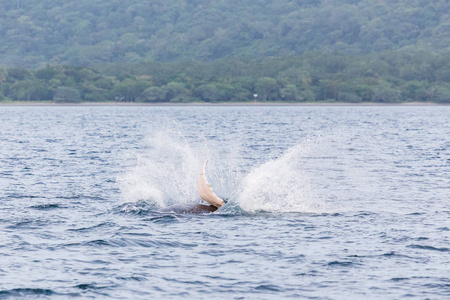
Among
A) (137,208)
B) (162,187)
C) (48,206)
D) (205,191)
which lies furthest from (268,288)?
(162,187)

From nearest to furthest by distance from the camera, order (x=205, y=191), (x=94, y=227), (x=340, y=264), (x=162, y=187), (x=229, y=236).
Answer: (x=340, y=264)
(x=229, y=236)
(x=94, y=227)
(x=205, y=191)
(x=162, y=187)

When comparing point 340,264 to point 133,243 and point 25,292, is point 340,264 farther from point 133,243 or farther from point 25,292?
point 25,292

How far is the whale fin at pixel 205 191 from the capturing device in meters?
24.1

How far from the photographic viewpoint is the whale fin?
950 inches

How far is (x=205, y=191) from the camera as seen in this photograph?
80.1 ft

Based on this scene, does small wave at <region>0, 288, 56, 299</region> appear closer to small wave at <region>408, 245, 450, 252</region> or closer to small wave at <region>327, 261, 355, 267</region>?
small wave at <region>327, 261, 355, 267</region>

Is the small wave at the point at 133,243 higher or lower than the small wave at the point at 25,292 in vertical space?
higher

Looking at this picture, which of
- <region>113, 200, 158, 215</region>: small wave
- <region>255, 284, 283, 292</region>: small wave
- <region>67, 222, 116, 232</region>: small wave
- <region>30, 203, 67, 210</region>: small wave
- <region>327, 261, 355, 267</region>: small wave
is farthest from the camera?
<region>30, 203, 67, 210</region>: small wave

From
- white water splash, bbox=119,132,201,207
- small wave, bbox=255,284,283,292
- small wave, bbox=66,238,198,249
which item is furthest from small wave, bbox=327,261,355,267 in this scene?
white water splash, bbox=119,132,201,207

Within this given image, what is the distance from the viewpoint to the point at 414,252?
66.3ft

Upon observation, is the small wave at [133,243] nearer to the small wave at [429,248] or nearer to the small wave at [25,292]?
the small wave at [25,292]

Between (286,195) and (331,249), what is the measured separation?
873 centimetres

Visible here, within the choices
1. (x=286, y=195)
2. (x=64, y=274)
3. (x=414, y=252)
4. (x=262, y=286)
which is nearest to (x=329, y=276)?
(x=262, y=286)

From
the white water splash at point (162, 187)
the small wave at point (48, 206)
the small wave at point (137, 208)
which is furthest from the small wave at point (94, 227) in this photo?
the small wave at point (48, 206)
